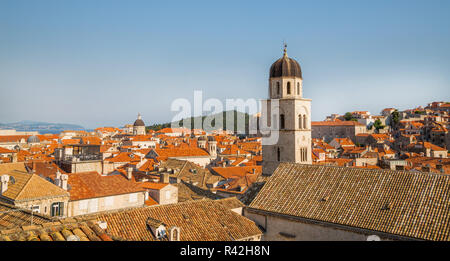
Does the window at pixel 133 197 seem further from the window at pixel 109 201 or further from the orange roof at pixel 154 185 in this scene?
the orange roof at pixel 154 185

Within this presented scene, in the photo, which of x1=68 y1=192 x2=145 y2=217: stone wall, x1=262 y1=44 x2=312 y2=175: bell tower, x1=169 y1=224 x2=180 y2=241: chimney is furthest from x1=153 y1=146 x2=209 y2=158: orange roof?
x1=169 y1=224 x2=180 y2=241: chimney

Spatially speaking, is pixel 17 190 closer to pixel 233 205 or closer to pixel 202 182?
pixel 233 205

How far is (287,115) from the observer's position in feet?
96.6

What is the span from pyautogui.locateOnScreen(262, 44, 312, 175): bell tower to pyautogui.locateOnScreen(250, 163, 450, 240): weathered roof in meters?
8.44

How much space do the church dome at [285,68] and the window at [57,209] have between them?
60.3 feet

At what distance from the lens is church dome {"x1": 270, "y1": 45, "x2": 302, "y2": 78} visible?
2925 centimetres

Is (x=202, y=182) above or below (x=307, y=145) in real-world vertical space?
below

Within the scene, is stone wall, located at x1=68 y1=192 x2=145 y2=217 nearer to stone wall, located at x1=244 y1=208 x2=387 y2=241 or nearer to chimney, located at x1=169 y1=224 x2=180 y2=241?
stone wall, located at x1=244 y1=208 x2=387 y2=241

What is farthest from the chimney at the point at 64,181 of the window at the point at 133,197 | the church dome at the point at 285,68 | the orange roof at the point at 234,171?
the orange roof at the point at 234,171

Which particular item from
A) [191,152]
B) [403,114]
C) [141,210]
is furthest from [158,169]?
[403,114]

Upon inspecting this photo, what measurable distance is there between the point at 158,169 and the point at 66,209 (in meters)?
29.7

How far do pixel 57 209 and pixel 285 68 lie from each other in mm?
19513

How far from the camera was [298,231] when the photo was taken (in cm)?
1764
